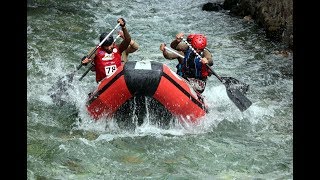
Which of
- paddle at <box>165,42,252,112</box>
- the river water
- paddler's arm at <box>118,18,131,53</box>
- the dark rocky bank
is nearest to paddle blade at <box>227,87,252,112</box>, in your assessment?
paddle at <box>165,42,252,112</box>

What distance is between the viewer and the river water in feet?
19.9

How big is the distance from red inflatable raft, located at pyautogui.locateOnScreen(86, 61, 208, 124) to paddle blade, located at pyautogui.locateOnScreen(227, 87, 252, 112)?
0.80 meters

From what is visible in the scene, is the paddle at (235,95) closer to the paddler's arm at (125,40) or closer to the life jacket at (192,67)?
the life jacket at (192,67)

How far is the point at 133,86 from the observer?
21.6 feet

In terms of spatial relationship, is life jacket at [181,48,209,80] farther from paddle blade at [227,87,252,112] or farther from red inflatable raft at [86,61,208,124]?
red inflatable raft at [86,61,208,124]

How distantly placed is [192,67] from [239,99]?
887mm

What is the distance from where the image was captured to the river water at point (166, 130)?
6074mm

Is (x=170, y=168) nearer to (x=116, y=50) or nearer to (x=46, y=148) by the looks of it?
(x=46, y=148)

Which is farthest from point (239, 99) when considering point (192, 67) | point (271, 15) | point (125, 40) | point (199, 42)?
point (271, 15)

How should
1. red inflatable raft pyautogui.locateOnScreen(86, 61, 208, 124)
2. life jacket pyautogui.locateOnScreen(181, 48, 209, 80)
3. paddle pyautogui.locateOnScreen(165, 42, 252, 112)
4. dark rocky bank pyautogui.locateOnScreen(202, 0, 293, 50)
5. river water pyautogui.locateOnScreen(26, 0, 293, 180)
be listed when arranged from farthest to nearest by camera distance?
1. dark rocky bank pyautogui.locateOnScreen(202, 0, 293, 50)
2. life jacket pyautogui.locateOnScreen(181, 48, 209, 80)
3. paddle pyautogui.locateOnScreen(165, 42, 252, 112)
4. red inflatable raft pyautogui.locateOnScreen(86, 61, 208, 124)
5. river water pyautogui.locateOnScreen(26, 0, 293, 180)

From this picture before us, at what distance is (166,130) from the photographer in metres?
7.05

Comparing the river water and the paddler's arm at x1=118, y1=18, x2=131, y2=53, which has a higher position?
the paddler's arm at x1=118, y1=18, x2=131, y2=53

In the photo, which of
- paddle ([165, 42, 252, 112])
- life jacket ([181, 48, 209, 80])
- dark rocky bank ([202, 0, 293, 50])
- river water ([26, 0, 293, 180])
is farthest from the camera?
dark rocky bank ([202, 0, 293, 50])

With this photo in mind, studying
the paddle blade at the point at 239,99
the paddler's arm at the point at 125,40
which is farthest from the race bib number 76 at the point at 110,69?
the paddle blade at the point at 239,99
